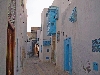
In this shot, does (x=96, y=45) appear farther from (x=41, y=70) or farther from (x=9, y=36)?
(x=41, y=70)

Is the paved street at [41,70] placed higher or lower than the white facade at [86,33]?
lower

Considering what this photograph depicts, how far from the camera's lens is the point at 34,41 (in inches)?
2076

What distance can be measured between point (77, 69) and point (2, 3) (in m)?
8.24

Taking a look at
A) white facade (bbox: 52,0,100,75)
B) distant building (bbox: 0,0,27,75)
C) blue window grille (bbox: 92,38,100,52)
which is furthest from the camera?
white facade (bbox: 52,0,100,75)

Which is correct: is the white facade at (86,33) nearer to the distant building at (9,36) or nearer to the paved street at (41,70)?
the distant building at (9,36)

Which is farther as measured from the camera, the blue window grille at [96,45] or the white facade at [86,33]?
the white facade at [86,33]

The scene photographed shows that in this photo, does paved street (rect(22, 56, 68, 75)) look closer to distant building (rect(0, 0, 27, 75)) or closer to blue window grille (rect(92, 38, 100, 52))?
blue window grille (rect(92, 38, 100, 52))

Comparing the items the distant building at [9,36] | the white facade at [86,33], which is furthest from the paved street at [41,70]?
the distant building at [9,36]

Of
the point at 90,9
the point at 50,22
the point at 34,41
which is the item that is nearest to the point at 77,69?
the point at 90,9

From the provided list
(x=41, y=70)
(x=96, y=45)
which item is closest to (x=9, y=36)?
(x=96, y=45)

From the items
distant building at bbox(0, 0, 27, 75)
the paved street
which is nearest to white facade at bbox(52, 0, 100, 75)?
distant building at bbox(0, 0, 27, 75)

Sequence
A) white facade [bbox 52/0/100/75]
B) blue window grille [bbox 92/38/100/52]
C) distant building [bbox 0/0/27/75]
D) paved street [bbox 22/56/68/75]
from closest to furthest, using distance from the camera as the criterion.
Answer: distant building [bbox 0/0/27/75] < blue window grille [bbox 92/38/100/52] < white facade [bbox 52/0/100/75] < paved street [bbox 22/56/68/75]

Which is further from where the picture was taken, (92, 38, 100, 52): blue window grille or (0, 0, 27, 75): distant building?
(92, 38, 100, 52): blue window grille

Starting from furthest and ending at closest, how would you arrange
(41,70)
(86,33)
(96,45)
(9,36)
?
(41,70) < (86,33) < (96,45) < (9,36)
